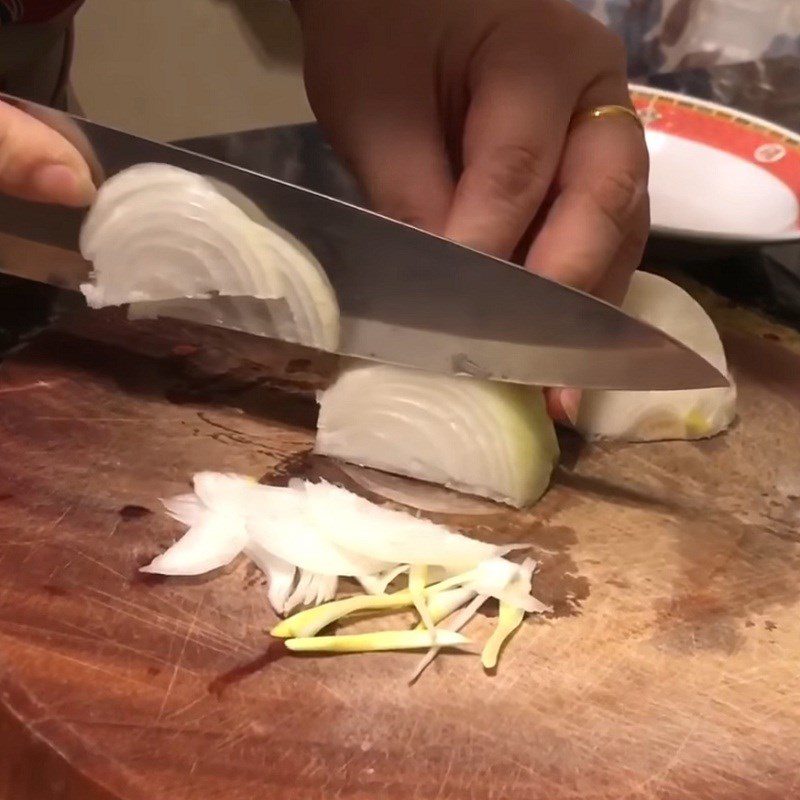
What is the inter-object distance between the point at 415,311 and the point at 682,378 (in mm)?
237

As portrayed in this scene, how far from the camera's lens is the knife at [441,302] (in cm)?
84

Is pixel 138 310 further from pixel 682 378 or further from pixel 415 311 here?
pixel 682 378

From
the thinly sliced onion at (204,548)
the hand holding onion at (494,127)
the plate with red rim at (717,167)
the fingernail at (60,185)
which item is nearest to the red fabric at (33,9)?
the hand holding onion at (494,127)

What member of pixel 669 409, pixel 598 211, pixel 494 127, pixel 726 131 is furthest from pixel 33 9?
pixel 726 131

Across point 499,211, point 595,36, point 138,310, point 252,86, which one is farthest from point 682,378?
point 252,86

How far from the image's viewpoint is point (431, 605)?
2.56 feet

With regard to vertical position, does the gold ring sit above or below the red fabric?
above

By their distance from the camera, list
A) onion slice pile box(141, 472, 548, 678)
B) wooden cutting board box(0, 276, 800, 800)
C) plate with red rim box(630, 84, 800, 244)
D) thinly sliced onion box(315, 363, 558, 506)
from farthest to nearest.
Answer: plate with red rim box(630, 84, 800, 244) → thinly sliced onion box(315, 363, 558, 506) → onion slice pile box(141, 472, 548, 678) → wooden cutting board box(0, 276, 800, 800)

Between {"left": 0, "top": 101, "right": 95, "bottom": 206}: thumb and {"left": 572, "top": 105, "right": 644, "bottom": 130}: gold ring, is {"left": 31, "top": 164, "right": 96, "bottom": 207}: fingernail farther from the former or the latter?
{"left": 572, "top": 105, "right": 644, "bottom": 130}: gold ring

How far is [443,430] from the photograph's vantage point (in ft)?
2.91

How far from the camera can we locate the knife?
84 cm

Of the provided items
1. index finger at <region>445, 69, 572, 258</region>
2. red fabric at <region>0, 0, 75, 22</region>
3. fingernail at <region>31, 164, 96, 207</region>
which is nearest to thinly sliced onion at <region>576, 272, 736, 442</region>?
index finger at <region>445, 69, 572, 258</region>

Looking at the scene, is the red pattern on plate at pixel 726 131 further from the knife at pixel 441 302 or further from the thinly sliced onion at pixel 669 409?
the knife at pixel 441 302

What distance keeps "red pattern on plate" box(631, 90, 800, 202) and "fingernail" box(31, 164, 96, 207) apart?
0.98 m
